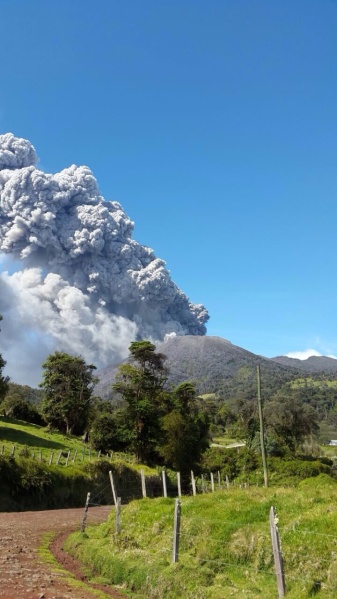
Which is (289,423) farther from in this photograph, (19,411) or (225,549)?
(225,549)

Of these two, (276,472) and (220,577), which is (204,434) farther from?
(220,577)

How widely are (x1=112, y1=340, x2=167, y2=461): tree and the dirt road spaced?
35046 millimetres

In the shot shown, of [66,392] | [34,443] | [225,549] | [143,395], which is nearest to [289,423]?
[143,395]

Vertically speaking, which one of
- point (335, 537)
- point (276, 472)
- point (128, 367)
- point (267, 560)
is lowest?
point (276, 472)

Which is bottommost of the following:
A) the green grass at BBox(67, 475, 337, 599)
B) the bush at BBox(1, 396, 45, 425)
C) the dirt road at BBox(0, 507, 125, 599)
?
the dirt road at BBox(0, 507, 125, 599)

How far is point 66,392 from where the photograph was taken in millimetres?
73250

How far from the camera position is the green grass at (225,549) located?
1070 cm

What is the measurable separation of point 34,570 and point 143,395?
4867 centimetres

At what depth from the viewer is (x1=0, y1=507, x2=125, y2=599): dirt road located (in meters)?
11.4

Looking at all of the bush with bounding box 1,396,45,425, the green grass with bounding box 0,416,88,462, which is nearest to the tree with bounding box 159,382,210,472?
the green grass with bounding box 0,416,88,462

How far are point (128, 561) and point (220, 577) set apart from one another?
11.8 ft

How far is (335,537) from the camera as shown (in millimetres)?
10984

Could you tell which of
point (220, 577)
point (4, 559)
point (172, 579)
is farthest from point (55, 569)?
point (220, 577)

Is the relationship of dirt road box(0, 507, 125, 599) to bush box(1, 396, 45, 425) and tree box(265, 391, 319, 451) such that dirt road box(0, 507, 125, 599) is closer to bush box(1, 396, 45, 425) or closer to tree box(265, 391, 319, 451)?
bush box(1, 396, 45, 425)
